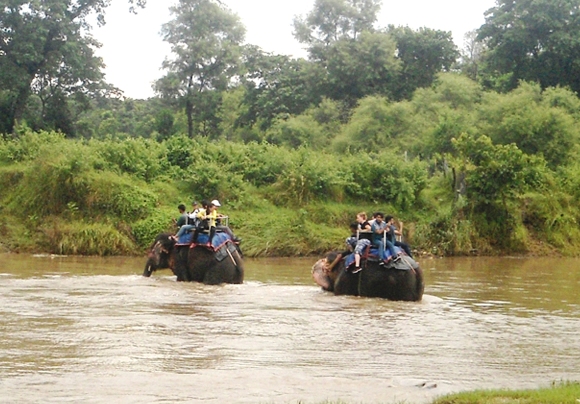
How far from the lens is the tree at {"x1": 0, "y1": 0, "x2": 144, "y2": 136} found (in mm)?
38125

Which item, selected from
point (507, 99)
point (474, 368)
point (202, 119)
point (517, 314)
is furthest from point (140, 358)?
point (202, 119)

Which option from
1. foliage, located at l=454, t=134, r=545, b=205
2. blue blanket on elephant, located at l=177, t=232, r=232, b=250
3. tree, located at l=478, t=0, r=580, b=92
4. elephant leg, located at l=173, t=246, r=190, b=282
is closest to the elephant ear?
blue blanket on elephant, located at l=177, t=232, r=232, b=250

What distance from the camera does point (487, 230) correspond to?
31.2 metres

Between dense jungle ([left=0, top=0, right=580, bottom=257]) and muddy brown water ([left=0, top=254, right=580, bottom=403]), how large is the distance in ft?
34.6

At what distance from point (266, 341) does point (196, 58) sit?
3731 cm

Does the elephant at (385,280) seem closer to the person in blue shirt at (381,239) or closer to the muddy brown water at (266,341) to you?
the person in blue shirt at (381,239)

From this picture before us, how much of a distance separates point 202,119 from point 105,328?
36994 mm

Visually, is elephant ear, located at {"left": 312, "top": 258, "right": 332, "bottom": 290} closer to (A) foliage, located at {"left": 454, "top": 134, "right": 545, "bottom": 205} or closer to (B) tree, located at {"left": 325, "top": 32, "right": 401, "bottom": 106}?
(A) foliage, located at {"left": 454, "top": 134, "right": 545, "bottom": 205}

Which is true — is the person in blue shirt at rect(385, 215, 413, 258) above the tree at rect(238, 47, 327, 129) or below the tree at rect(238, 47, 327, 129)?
below

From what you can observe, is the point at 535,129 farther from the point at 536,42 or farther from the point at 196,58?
the point at 196,58

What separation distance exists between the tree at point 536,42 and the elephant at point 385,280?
29.8m

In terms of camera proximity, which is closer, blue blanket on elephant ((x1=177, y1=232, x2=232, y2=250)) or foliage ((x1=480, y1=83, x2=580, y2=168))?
blue blanket on elephant ((x1=177, y1=232, x2=232, y2=250))

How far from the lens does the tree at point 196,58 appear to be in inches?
1861

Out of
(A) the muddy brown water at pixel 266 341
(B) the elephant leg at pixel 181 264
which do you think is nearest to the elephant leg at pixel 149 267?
(A) the muddy brown water at pixel 266 341
